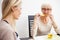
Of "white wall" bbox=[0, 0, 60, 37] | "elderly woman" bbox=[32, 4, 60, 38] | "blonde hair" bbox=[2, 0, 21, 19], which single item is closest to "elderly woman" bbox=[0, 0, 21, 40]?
"blonde hair" bbox=[2, 0, 21, 19]

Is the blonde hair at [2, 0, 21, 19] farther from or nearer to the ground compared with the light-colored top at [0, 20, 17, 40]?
farther from the ground

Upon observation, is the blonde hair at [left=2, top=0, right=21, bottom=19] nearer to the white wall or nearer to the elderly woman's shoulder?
the elderly woman's shoulder

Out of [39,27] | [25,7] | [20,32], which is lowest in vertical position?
[20,32]

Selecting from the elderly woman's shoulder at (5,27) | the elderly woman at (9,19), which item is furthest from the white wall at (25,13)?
the elderly woman's shoulder at (5,27)

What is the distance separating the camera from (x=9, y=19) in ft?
3.31

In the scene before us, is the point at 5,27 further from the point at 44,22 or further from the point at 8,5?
the point at 44,22

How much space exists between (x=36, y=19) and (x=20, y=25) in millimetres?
1178

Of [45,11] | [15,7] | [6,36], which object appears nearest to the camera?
[6,36]

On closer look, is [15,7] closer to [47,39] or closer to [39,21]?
[47,39]

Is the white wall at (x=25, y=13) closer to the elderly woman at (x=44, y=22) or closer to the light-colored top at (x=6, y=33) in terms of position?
the elderly woman at (x=44, y=22)

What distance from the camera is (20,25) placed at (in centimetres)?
332

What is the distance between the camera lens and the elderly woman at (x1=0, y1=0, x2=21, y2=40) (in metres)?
0.90

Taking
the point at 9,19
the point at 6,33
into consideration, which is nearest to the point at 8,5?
the point at 9,19

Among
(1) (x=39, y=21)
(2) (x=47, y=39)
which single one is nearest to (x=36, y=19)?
(1) (x=39, y=21)
